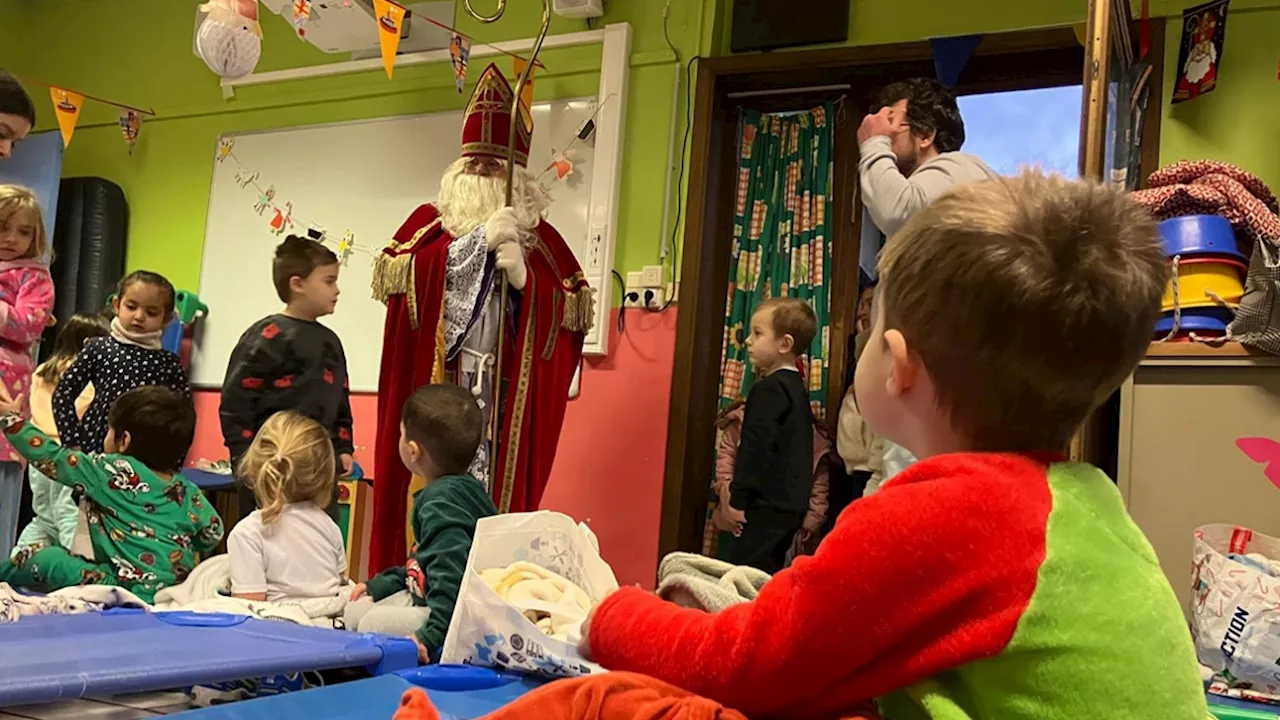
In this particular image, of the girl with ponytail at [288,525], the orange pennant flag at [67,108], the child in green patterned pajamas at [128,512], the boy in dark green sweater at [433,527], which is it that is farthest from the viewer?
the orange pennant flag at [67,108]

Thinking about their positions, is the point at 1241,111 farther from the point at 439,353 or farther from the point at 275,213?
the point at 275,213

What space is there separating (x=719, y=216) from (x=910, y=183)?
4.67 ft

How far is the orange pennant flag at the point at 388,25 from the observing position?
3232 millimetres

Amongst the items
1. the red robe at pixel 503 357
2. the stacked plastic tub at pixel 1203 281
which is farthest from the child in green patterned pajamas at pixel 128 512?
the stacked plastic tub at pixel 1203 281

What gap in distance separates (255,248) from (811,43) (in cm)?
241

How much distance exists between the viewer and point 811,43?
3.40m

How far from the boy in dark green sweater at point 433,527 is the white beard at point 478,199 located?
31.8 inches

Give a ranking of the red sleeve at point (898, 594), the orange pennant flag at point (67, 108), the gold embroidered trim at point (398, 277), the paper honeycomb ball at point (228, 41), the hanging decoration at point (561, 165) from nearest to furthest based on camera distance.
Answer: the red sleeve at point (898, 594)
the gold embroidered trim at point (398, 277)
the paper honeycomb ball at point (228, 41)
the hanging decoration at point (561, 165)
the orange pennant flag at point (67, 108)

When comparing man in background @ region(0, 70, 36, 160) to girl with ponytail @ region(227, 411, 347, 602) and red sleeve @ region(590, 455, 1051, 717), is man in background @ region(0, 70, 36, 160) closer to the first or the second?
girl with ponytail @ region(227, 411, 347, 602)

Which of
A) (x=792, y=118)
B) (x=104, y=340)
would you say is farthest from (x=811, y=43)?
(x=104, y=340)

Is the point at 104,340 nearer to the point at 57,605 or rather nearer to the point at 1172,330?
the point at 57,605

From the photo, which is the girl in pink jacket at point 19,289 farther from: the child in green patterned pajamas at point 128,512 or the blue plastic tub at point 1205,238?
the blue plastic tub at point 1205,238

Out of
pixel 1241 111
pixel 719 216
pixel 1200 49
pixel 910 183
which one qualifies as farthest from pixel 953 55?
pixel 910 183

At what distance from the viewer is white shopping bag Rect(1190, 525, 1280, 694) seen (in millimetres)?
1830
